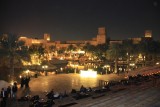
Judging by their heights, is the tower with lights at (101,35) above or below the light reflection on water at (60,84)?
above

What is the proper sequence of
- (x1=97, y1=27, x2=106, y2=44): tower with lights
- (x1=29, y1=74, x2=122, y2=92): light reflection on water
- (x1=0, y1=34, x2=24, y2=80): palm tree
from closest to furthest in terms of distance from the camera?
(x1=29, y1=74, x2=122, y2=92): light reflection on water
(x1=0, y1=34, x2=24, y2=80): palm tree
(x1=97, y1=27, x2=106, y2=44): tower with lights

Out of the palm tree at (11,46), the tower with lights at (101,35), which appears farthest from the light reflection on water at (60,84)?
the tower with lights at (101,35)

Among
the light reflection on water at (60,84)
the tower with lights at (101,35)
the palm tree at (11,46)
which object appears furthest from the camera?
the tower with lights at (101,35)

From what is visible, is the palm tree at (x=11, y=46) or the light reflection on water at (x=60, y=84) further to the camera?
the palm tree at (x=11, y=46)

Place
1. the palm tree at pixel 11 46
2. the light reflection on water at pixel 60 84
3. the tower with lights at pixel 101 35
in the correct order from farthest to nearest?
the tower with lights at pixel 101 35, the palm tree at pixel 11 46, the light reflection on water at pixel 60 84

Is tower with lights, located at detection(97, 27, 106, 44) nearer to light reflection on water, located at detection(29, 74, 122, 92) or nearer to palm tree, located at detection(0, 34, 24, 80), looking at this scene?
palm tree, located at detection(0, 34, 24, 80)

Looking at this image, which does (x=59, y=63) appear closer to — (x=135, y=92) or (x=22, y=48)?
(x=22, y=48)

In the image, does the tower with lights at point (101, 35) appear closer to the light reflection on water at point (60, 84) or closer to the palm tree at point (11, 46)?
the palm tree at point (11, 46)

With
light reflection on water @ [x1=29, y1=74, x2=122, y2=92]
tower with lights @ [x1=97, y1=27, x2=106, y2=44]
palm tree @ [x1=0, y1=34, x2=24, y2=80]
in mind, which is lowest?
light reflection on water @ [x1=29, y1=74, x2=122, y2=92]

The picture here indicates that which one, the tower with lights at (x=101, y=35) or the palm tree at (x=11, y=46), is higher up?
the tower with lights at (x=101, y=35)

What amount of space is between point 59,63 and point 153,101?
6024cm

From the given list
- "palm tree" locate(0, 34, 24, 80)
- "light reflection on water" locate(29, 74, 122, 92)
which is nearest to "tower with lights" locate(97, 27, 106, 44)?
"palm tree" locate(0, 34, 24, 80)

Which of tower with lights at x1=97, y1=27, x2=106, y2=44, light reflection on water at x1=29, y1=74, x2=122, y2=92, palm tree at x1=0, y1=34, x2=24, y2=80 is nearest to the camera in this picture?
light reflection on water at x1=29, y1=74, x2=122, y2=92

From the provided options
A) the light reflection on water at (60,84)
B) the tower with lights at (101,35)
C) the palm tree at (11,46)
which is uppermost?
the tower with lights at (101,35)
